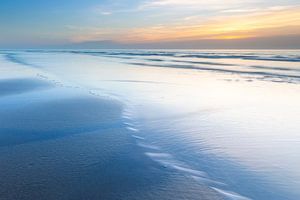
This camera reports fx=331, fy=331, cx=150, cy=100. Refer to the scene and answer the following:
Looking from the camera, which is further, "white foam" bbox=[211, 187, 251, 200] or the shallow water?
the shallow water

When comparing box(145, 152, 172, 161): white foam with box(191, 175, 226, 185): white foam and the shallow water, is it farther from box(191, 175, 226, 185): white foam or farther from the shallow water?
box(191, 175, 226, 185): white foam

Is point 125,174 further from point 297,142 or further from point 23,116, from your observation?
point 23,116

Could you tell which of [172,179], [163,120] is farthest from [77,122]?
[172,179]

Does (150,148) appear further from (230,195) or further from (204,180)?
(230,195)

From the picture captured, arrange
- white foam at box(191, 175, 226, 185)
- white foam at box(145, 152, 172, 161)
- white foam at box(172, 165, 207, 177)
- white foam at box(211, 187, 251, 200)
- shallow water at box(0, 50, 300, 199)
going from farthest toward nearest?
white foam at box(145, 152, 172, 161), white foam at box(172, 165, 207, 177), white foam at box(191, 175, 226, 185), shallow water at box(0, 50, 300, 199), white foam at box(211, 187, 251, 200)

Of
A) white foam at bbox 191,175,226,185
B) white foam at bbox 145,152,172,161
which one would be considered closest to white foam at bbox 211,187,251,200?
white foam at bbox 191,175,226,185

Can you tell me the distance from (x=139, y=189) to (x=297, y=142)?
368 centimetres

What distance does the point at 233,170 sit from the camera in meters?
5.02

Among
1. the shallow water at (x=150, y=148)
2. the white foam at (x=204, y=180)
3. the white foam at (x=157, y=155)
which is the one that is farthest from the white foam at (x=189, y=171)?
the white foam at (x=157, y=155)

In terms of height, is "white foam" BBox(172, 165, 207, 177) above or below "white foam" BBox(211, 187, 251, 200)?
below

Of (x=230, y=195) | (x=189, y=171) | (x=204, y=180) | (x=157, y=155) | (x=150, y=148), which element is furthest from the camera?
(x=150, y=148)

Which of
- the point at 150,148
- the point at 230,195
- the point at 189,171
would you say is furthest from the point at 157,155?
the point at 230,195

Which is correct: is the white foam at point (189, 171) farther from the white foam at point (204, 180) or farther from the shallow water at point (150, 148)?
the white foam at point (204, 180)

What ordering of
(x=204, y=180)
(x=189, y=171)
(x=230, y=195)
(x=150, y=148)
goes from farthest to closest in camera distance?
1. (x=150, y=148)
2. (x=189, y=171)
3. (x=204, y=180)
4. (x=230, y=195)
